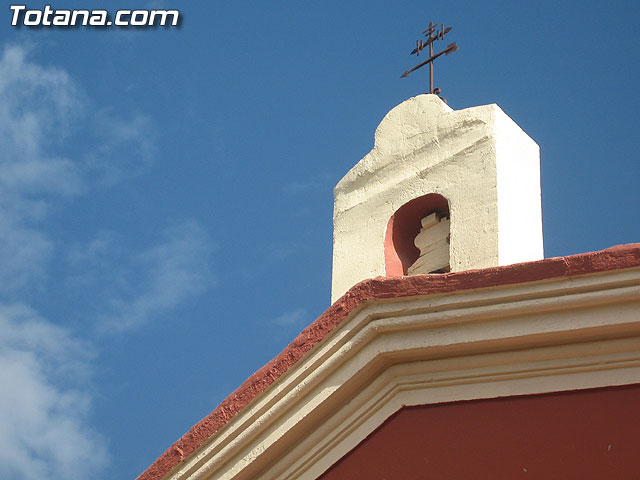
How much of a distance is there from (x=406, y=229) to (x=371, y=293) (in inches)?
93.8

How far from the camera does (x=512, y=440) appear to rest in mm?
4117

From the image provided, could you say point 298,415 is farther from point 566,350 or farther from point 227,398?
point 566,350

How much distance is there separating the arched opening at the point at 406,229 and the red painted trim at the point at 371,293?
1.98 metres

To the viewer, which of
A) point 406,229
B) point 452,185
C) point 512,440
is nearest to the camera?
point 512,440

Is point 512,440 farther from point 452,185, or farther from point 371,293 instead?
point 452,185

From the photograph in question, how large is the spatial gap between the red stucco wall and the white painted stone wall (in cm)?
177

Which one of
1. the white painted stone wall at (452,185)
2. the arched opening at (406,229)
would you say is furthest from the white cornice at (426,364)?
the arched opening at (406,229)

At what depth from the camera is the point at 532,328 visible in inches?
162

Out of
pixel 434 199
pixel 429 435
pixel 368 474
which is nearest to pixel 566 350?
pixel 429 435

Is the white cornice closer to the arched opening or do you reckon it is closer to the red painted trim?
the red painted trim

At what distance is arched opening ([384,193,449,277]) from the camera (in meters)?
6.57

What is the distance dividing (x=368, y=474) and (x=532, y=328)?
2.88 feet

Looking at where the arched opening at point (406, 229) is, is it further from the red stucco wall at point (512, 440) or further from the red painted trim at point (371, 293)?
the red stucco wall at point (512, 440)

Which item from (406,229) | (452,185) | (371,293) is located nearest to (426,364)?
(371,293)
